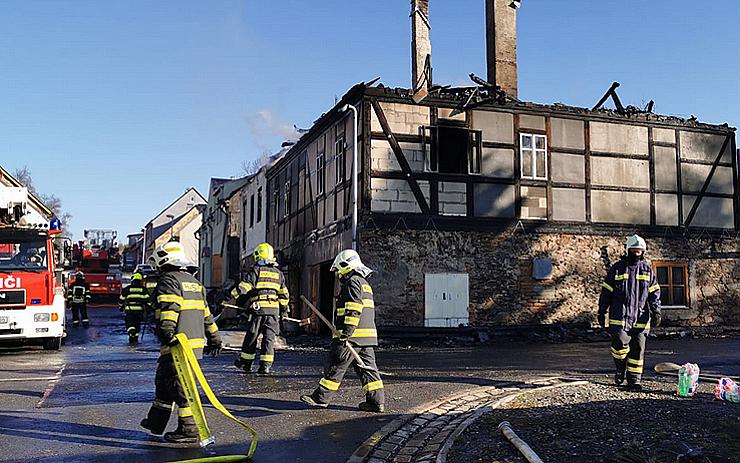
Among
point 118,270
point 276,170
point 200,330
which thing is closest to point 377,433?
point 200,330

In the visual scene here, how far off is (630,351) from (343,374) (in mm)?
4007

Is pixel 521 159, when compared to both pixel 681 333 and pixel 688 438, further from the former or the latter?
pixel 688 438

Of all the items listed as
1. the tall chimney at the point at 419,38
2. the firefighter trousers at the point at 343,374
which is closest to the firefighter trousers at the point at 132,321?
the tall chimney at the point at 419,38

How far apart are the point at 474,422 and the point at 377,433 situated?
1023 millimetres

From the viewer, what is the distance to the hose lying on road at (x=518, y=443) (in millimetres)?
5613

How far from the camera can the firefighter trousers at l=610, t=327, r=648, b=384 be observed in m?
9.63

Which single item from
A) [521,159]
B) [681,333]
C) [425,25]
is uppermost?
[425,25]

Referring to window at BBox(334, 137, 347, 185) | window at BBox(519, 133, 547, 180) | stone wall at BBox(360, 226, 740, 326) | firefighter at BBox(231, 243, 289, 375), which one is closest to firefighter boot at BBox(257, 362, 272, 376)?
firefighter at BBox(231, 243, 289, 375)

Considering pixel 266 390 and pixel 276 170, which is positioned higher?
pixel 276 170

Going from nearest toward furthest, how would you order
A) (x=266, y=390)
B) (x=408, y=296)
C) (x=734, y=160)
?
(x=266, y=390), (x=408, y=296), (x=734, y=160)

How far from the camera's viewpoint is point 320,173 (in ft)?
73.3

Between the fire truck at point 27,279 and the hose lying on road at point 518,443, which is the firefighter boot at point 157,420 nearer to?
the hose lying on road at point 518,443

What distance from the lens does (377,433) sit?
23.4 ft

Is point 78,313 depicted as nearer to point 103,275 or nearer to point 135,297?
point 135,297
